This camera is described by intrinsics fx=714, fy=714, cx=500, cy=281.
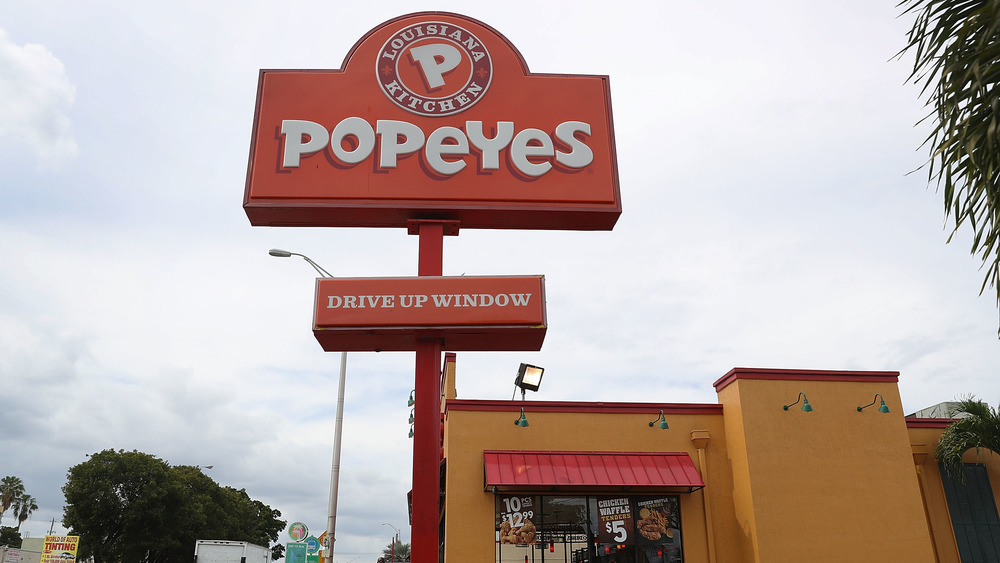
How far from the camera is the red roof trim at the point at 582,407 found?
1633 cm

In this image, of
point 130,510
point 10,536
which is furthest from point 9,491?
point 130,510

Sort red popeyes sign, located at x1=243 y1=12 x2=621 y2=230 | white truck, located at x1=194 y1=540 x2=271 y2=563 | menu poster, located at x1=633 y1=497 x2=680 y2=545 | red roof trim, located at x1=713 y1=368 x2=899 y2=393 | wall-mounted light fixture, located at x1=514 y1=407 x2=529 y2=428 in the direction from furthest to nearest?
white truck, located at x1=194 y1=540 x2=271 y2=563 → red roof trim, located at x1=713 y1=368 x2=899 y2=393 → menu poster, located at x1=633 y1=497 x2=680 y2=545 → wall-mounted light fixture, located at x1=514 y1=407 x2=529 y2=428 → red popeyes sign, located at x1=243 y1=12 x2=621 y2=230

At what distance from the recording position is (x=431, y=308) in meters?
9.75

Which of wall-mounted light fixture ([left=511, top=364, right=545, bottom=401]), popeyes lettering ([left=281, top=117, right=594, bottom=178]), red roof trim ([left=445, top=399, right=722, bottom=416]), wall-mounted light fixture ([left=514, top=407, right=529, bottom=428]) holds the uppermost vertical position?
popeyes lettering ([left=281, top=117, right=594, bottom=178])

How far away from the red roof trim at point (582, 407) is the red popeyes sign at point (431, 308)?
656 centimetres

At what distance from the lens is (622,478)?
1532 centimetres

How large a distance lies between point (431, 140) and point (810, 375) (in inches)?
410

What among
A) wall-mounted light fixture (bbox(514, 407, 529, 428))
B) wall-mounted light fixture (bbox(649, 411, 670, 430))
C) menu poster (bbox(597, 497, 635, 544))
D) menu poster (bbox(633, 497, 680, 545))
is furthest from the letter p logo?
menu poster (bbox(633, 497, 680, 545))

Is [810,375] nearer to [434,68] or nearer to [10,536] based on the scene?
[434,68]

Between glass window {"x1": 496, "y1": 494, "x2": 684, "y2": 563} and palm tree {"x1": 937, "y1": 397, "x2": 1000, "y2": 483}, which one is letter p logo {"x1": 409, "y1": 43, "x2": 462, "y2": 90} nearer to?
glass window {"x1": 496, "y1": 494, "x2": 684, "y2": 563}

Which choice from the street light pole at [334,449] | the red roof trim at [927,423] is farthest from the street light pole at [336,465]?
the red roof trim at [927,423]

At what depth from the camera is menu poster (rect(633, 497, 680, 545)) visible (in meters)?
15.6

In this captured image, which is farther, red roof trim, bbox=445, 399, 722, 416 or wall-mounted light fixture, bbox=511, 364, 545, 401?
wall-mounted light fixture, bbox=511, 364, 545, 401

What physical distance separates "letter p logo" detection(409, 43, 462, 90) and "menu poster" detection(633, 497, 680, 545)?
9992 millimetres
